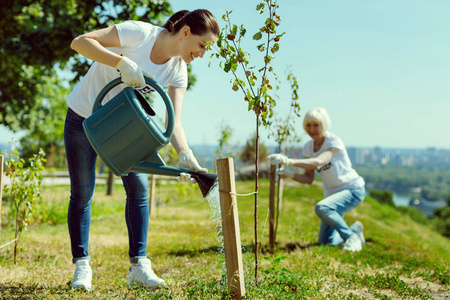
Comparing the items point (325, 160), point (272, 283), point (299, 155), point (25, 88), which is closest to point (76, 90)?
point (272, 283)

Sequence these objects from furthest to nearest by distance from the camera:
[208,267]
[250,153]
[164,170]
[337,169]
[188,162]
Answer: [250,153]
[337,169]
[208,267]
[188,162]
[164,170]

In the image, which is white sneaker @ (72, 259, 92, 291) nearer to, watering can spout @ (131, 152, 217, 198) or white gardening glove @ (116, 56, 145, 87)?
watering can spout @ (131, 152, 217, 198)

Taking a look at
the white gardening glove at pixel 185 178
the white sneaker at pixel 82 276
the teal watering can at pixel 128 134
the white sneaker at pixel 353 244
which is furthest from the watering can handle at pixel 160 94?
the white sneaker at pixel 353 244

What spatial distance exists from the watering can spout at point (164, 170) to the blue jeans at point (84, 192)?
0.25 metres

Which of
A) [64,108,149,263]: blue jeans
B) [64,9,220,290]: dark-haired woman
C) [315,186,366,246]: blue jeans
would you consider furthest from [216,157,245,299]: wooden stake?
[315,186,366,246]: blue jeans

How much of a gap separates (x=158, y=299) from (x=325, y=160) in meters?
2.57

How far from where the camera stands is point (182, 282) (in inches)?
106

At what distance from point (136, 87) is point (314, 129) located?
2.62 m

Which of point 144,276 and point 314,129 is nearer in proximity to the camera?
point 144,276

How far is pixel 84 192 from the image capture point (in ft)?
8.41

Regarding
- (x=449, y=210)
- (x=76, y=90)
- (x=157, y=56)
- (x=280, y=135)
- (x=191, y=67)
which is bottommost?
(x=449, y=210)

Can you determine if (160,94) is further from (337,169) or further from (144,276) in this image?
(337,169)

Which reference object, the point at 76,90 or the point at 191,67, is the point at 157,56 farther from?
the point at 191,67

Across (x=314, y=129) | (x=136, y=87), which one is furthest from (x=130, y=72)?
(x=314, y=129)
